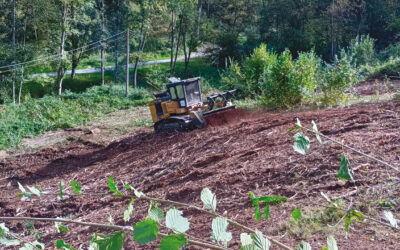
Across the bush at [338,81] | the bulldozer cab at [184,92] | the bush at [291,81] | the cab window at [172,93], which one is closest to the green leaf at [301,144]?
the bush at [291,81]

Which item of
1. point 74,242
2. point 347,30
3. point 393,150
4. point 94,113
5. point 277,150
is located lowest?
point 94,113

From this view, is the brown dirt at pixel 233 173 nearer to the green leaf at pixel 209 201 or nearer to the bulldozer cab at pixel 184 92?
the green leaf at pixel 209 201

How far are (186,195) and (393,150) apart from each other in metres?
2.48

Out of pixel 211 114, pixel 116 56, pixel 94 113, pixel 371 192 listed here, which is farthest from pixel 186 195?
pixel 116 56

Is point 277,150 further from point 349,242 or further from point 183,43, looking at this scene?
point 183,43

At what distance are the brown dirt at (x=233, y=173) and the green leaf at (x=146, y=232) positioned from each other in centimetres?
54

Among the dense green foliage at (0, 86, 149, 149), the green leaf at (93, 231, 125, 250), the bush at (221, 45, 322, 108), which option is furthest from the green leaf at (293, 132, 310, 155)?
the dense green foliage at (0, 86, 149, 149)

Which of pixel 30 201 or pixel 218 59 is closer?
pixel 30 201

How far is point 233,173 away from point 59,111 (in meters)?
14.5

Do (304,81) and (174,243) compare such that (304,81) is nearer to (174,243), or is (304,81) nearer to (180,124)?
(180,124)

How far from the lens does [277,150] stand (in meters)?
5.64

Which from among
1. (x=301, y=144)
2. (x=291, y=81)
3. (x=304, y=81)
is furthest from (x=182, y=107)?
(x=301, y=144)

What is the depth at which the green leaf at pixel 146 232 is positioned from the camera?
800 mm

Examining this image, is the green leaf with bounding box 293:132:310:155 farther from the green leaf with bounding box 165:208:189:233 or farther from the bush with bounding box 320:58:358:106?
the bush with bounding box 320:58:358:106
